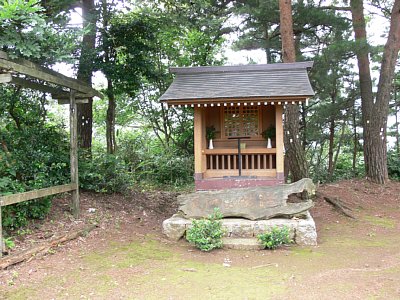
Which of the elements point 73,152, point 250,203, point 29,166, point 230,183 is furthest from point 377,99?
point 29,166

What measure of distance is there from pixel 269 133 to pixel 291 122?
121 centimetres

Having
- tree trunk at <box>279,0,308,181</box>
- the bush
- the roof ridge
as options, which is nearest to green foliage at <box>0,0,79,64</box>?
the bush

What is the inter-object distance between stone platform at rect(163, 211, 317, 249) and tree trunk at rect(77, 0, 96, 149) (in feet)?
14.7

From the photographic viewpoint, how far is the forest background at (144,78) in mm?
6449

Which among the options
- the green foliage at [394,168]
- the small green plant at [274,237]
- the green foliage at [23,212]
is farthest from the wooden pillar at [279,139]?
the green foliage at [394,168]

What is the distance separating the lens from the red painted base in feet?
26.8

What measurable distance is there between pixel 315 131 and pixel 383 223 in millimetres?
7487

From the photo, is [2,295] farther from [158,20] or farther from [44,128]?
[158,20]

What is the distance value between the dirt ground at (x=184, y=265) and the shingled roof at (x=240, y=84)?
2859 millimetres

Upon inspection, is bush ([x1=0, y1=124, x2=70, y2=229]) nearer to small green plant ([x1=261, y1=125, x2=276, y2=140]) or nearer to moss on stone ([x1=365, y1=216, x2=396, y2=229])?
small green plant ([x1=261, y1=125, x2=276, y2=140])

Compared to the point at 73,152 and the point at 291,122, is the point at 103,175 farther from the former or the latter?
the point at 291,122

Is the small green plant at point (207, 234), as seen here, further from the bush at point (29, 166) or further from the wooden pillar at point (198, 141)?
the bush at point (29, 166)

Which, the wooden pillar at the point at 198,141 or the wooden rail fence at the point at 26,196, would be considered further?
the wooden pillar at the point at 198,141

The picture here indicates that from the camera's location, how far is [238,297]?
4121mm
